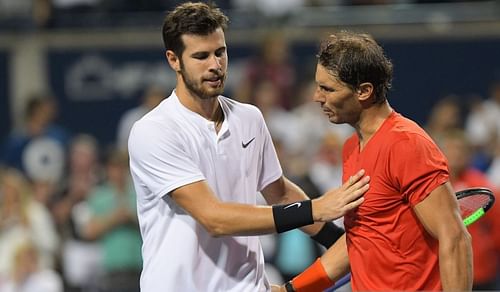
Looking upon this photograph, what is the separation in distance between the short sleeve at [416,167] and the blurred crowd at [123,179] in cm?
429

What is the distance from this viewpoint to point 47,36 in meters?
12.9

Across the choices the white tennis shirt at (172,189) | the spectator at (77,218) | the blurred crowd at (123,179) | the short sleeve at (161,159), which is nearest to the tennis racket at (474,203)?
the white tennis shirt at (172,189)

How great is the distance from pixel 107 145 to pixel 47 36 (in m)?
1.35

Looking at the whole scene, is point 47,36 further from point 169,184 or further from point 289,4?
point 169,184

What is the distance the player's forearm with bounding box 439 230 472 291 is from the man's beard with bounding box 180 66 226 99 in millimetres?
1142

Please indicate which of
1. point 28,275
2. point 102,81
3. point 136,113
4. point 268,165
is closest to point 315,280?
point 268,165

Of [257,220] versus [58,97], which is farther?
[58,97]

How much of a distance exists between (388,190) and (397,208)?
0.28 feet

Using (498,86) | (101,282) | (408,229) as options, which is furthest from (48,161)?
(408,229)

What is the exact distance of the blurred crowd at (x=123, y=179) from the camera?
9.36 m

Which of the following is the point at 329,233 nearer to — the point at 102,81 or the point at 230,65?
the point at 230,65

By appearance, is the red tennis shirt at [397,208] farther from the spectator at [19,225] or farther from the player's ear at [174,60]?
the spectator at [19,225]

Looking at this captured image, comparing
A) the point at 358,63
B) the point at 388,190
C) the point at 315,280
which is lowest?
the point at 315,280

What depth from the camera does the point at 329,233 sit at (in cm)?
554
